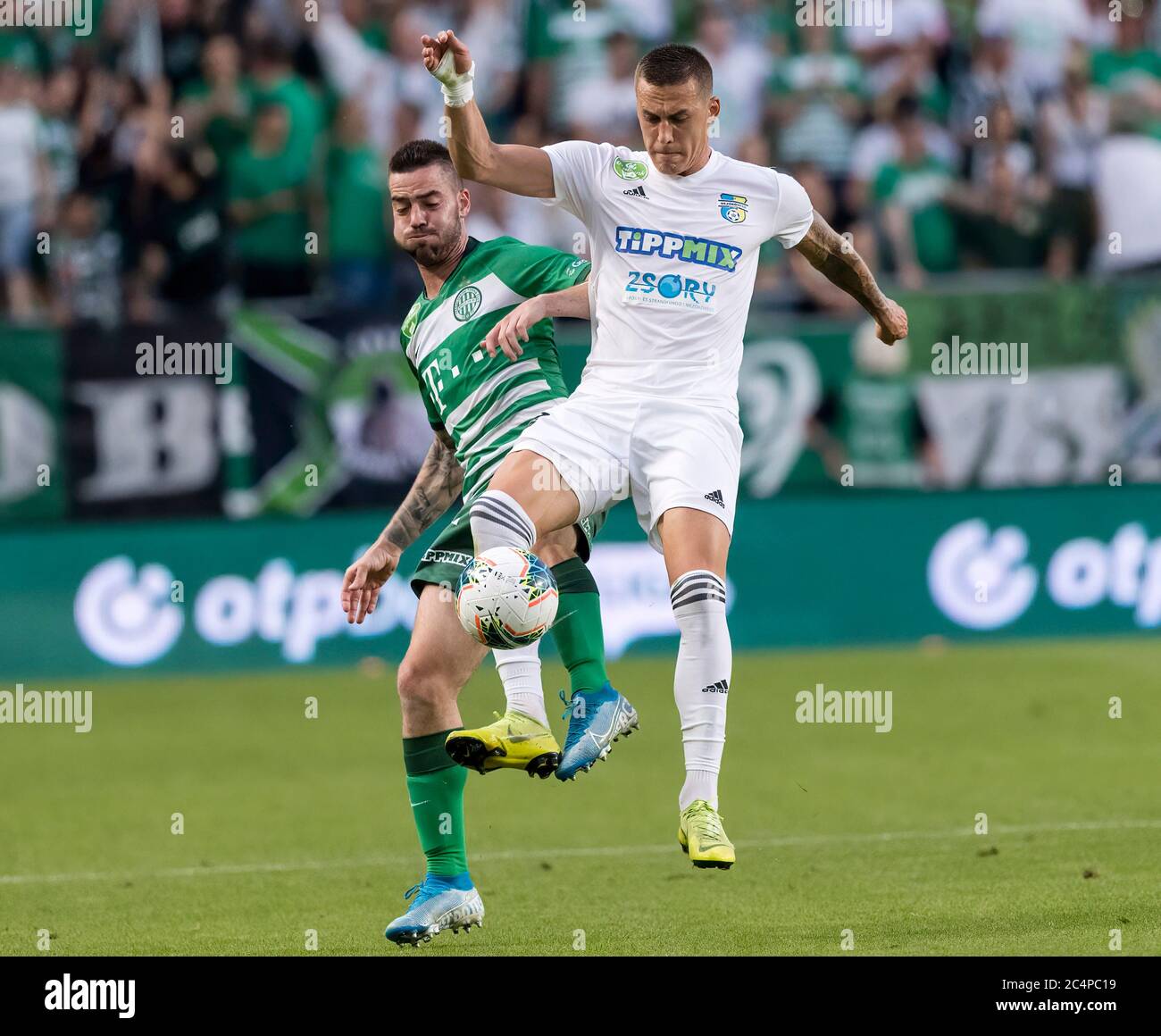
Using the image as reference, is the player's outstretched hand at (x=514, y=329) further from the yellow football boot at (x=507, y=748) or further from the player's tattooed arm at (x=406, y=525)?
the yellow football boot at (x=507, y=748)

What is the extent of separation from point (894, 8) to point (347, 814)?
1071 cm

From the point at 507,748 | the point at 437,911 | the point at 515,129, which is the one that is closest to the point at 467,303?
the point at 507,748

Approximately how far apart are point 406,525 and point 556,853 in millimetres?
2322

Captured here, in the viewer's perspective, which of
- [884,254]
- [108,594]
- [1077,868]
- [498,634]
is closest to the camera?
[498,634]

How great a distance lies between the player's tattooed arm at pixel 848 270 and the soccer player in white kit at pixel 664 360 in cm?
3

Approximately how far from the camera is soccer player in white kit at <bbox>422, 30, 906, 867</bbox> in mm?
7633

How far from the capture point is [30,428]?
49.1ft

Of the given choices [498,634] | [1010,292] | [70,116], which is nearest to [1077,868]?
[498,634]

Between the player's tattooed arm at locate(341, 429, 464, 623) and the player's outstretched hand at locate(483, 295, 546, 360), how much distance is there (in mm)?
1061

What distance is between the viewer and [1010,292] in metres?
16.3

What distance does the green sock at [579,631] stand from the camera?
8.33 metres

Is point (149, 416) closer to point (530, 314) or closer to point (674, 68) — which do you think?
point (530, 314)

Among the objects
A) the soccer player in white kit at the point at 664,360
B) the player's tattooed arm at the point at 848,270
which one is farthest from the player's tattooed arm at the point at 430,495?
the player's tattooed arm at the point at 848,270

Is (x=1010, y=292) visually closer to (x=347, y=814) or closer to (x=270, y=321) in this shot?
(x=270, y=321)
